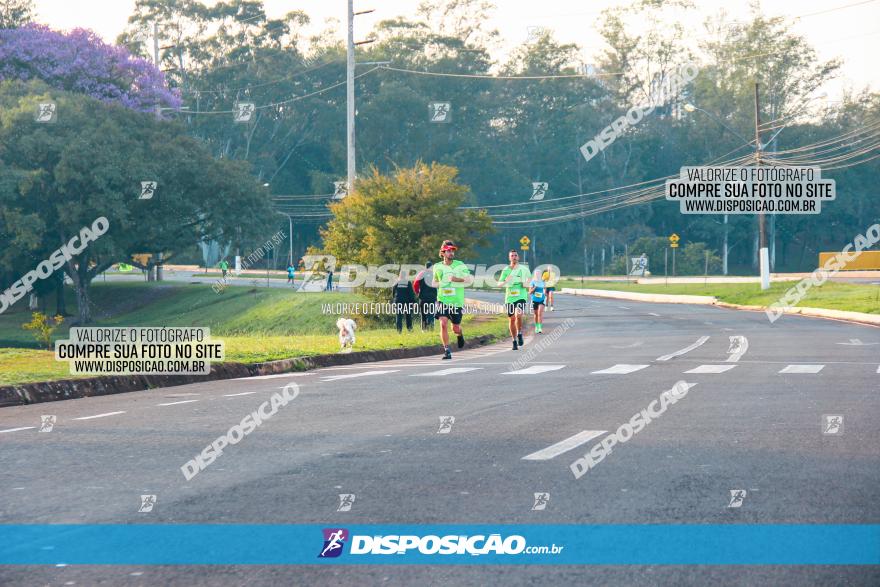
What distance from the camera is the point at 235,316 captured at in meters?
54.7

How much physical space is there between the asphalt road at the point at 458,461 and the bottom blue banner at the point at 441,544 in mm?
157

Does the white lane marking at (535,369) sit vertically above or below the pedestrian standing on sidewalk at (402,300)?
below

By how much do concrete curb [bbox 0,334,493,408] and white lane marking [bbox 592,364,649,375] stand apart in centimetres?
555

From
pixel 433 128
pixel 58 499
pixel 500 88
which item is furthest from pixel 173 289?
pixel 58 499

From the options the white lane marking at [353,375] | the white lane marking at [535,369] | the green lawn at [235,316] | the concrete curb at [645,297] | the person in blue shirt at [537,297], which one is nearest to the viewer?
the white lane marking at [353,375]

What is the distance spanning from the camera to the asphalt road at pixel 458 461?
221 inches

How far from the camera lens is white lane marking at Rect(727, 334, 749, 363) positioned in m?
21.4

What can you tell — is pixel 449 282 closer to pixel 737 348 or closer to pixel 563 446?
pixel 737 348

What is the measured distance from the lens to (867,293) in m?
46.3

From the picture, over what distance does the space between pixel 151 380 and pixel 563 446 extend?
9013 millimetres

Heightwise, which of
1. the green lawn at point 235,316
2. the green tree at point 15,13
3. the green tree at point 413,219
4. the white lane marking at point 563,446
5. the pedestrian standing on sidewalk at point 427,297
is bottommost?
the green lawn at point 235,316

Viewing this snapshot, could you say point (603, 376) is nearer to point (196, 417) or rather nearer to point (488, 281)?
point (196, 417)

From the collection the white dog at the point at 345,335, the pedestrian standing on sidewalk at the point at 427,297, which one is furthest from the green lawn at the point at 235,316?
the white dog at the point at 345,335

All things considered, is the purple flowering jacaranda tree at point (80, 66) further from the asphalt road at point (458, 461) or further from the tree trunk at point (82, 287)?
the asphalt road at point (458, 461)
